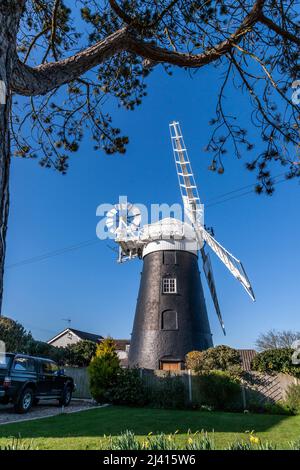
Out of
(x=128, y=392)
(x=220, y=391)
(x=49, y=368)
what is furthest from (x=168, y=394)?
(x=49, y=368)

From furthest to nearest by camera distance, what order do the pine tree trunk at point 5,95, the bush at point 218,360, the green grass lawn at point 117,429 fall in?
the bush at point 218,360 < the green grass lawn at point 117,429 < the pine tree trunk at point 5,95

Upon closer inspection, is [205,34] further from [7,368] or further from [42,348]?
[42,348]

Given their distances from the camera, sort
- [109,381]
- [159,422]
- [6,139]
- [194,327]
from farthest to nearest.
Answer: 1. [194,327]
2. [109,381]
3. [159,422]
4. [6,139]

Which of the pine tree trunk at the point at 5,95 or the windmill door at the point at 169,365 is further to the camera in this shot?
Answer: the windmill door at the point at 169,365

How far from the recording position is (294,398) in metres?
14.5

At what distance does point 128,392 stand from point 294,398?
6.91 meters

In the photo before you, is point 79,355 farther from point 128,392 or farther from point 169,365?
point 128,392

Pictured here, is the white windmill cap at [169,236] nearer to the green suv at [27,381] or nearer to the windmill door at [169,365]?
the windmill door at [169,365]

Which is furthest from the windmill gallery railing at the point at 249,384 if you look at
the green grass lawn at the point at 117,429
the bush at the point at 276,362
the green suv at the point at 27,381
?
the green suv at the point at 27,381

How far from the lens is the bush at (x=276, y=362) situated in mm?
16470

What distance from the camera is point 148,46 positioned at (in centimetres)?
460

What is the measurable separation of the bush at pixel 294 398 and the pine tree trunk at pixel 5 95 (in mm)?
14933
